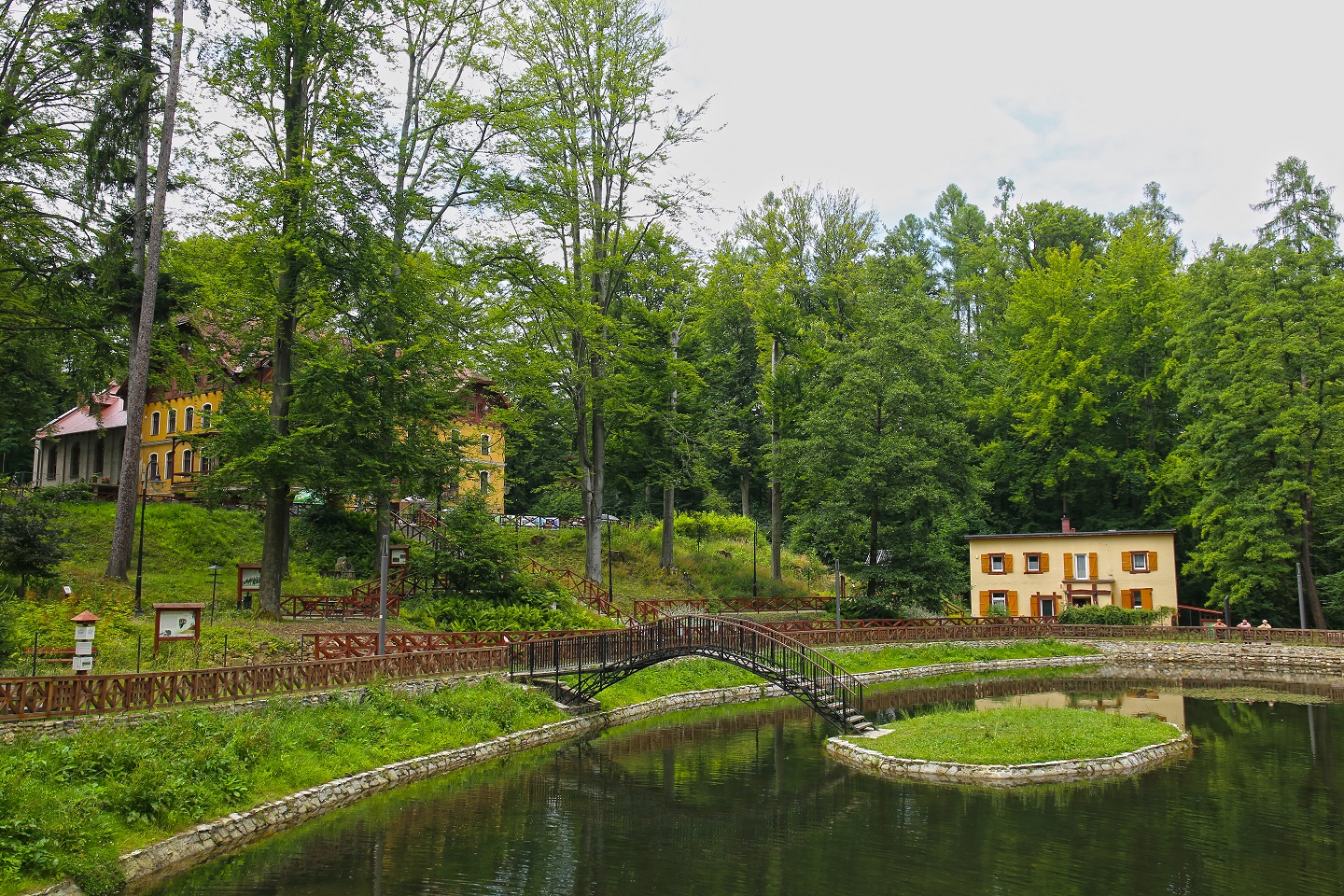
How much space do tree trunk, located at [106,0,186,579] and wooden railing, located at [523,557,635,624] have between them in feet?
41.9

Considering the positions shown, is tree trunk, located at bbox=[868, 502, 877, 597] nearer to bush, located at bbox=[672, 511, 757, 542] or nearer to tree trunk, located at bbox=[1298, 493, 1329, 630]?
bush, located at bbox=[672, 511, 757, 542]

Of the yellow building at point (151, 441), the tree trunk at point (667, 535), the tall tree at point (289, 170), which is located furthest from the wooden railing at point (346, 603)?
the tree trunk at point (667, 535)

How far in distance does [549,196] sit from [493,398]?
18.7 metres

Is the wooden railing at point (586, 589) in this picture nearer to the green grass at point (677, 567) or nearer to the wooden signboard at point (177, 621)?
the green grass at point (677, 567)

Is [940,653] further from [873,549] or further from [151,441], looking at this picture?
[151,441]

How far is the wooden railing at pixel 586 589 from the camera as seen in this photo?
34.1 metres

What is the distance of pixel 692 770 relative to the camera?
19797 millimetres

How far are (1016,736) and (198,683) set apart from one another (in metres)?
16.2

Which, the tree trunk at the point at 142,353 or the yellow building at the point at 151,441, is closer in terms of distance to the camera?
the tree trunk at the point at 142,353

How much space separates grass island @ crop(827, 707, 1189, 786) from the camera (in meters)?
18.9

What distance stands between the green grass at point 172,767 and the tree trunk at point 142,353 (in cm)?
959

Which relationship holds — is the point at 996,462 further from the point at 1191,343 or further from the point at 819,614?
the point at 819,614

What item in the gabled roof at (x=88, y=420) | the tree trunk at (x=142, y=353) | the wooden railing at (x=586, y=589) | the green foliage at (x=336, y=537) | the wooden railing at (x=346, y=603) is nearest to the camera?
the tree trunk at (x=142, y=353)

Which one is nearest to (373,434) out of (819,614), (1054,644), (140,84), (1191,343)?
(140,84)
